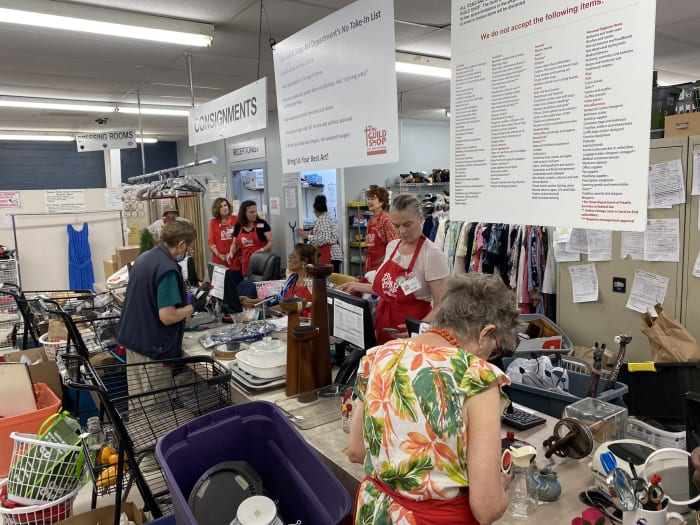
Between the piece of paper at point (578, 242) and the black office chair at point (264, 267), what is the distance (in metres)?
2.79

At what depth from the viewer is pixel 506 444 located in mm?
1633

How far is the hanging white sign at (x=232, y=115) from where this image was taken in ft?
10.8

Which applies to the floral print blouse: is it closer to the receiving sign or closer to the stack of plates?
the stack of plates

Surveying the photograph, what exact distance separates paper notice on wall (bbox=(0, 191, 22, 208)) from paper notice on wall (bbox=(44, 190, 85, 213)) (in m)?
0.34

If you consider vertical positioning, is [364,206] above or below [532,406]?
above

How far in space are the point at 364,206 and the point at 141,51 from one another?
5.17 meters

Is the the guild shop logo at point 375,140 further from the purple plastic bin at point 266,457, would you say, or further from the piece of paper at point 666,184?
the piece of paper at point 666,184

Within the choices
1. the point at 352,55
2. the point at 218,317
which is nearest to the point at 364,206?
the point at 218,317

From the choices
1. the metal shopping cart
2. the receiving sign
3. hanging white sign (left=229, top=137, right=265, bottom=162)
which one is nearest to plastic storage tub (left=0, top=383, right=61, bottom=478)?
the metal shopping cart

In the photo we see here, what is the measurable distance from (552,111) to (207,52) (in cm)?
441

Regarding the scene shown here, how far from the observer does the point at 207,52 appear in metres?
5.19

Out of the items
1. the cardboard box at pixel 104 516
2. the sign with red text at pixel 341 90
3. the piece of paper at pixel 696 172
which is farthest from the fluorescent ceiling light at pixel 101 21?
the piece of paper at pixel 696 172

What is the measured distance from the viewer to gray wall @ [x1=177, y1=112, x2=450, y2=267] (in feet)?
29.5

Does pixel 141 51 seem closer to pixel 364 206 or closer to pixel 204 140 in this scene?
pixel 204 140
